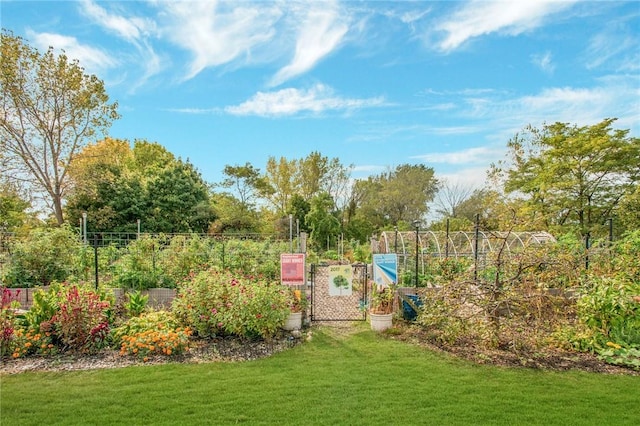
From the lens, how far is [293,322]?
5977mm

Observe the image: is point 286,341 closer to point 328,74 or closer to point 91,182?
point 328,74

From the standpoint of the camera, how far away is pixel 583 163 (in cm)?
1298

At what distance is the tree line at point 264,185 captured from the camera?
512 inches

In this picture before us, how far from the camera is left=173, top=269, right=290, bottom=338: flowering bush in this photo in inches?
206

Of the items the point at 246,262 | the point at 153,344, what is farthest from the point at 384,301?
the point at 153,344

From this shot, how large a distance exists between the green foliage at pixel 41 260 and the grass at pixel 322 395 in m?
4.57

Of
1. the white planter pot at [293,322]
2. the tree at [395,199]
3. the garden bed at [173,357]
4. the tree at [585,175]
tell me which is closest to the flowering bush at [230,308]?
the garden bed at [173,357]

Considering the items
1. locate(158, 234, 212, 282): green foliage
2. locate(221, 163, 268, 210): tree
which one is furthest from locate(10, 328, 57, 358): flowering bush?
locate(221, 163, 268, 210): tree

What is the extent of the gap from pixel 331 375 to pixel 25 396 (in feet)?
10.5

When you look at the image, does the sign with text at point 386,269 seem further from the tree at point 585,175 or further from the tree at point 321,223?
the tree at point 321,223

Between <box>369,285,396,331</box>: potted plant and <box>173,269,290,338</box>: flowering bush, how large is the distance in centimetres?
156

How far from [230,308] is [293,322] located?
122cm

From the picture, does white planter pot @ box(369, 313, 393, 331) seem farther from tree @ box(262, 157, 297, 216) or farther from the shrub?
tree @ box(262, 157, 297, 216)

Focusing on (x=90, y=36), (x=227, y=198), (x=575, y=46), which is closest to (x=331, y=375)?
(x=90, y=36)
